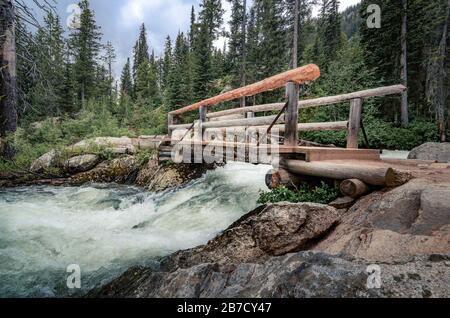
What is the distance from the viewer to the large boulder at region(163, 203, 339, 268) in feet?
9.82

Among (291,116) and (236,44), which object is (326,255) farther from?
(236,44)

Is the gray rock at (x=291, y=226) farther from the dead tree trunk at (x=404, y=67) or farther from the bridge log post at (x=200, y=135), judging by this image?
the dead tree trunk at (x=404, y=67)

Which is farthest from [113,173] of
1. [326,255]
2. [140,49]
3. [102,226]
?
[140,49]

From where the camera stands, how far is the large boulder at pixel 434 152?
8.48 meters

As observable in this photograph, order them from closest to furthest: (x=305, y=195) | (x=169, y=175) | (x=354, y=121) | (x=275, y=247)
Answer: (x=275, y=247)
(x=305, y=195)
(x=354, y=121)
(x=169, y=175)

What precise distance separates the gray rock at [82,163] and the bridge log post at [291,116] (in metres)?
8.65

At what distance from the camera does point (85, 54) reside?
36.7 metres

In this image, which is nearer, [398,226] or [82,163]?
[398,226]

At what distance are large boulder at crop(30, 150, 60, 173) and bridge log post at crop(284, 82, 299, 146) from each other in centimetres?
969

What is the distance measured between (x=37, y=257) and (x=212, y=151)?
4.25 metres

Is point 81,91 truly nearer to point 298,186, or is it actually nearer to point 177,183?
point 177,183

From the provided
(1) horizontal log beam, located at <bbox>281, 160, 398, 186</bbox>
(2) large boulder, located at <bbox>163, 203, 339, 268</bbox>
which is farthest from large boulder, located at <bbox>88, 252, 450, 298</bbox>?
(1) horizontal log beam, located at <bbox>281, 160, 398, 186</bbox>

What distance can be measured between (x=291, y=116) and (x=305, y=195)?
57.9 inches

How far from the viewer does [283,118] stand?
498cm
